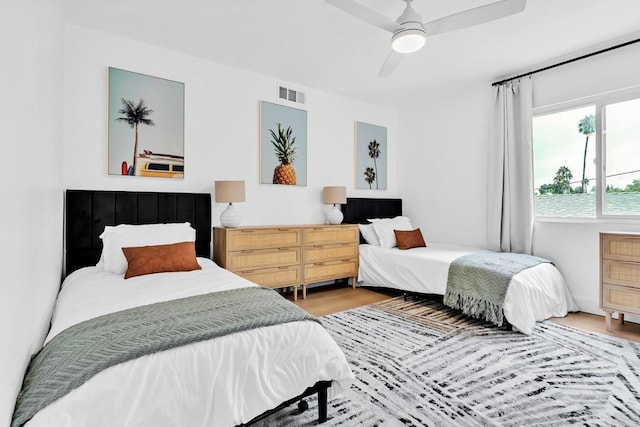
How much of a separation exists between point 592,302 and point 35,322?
176 inches

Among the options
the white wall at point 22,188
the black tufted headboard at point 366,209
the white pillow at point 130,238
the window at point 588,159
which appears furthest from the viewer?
the black tufted headboard at point 366,209

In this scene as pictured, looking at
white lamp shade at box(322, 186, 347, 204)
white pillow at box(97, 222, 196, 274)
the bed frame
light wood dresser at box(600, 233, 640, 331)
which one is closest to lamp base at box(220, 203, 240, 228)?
the bed frame

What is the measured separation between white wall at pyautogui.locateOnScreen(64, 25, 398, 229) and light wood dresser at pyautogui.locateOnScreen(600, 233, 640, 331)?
2866 millimetres

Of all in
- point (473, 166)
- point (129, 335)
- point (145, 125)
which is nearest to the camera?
→ point (129, 335)

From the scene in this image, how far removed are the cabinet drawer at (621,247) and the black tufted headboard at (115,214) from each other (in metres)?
3.79

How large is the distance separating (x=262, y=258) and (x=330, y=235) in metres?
0.95

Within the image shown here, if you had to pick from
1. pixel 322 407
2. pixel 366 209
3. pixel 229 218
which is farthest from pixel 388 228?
pixel 322 407

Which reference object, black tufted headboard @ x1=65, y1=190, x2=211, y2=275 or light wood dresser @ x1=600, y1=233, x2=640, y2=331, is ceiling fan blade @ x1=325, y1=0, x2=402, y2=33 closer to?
black tufted headboard @ x1=65, y1=190, x2=211, y2=275

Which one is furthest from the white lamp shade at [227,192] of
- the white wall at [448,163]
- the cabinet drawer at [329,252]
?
the white wall at [448,163]

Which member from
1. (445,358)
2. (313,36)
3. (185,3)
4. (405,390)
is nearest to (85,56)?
(185,3)

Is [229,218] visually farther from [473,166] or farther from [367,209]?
[473,166]

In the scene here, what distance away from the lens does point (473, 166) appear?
169 inches

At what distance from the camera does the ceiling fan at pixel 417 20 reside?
2016 millimetres

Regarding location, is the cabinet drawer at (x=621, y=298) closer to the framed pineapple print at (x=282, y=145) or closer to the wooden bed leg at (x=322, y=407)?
the wooden bed leg at (x=322, y=407)
